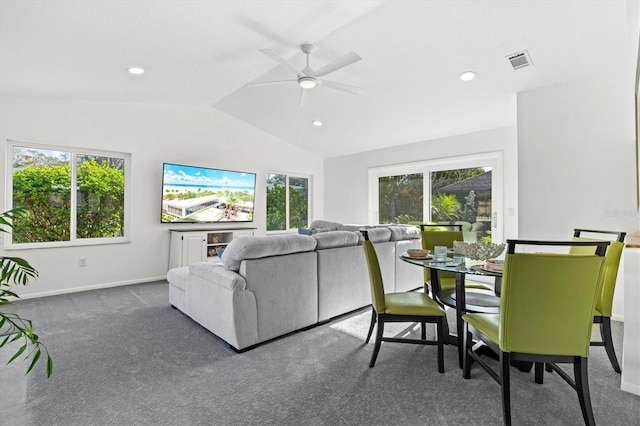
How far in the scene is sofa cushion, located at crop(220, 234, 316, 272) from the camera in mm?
2615

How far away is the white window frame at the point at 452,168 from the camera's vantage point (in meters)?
4.82

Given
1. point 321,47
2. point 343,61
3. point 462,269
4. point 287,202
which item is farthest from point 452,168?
point 462,269

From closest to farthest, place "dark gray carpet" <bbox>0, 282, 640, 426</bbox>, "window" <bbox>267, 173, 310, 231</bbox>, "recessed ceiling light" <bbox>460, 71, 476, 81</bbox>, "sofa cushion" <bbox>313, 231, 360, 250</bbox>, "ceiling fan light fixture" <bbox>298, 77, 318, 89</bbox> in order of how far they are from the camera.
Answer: "dark gray carpet" <bbox>0, 282, 640, 426</bbox>, "sofa cushion" <bbox>313, 231, 360, 250</bbox>, "ceiling fan light fixture" <bbox>298, 77, 318, 89</bbox>, "recessed ceiling light" <bbox>460, 71, 476, 81</bbox>, "window" <bbox>267, 173, 310, 231</bbox>

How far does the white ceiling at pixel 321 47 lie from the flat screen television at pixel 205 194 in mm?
1221

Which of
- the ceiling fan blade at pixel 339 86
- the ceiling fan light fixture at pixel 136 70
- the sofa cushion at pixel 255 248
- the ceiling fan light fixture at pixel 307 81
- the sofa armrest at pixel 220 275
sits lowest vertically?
the sofa armrest at pixel 220 275

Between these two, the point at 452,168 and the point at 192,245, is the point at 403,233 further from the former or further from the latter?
the point at 192,245

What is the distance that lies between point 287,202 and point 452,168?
131 inches

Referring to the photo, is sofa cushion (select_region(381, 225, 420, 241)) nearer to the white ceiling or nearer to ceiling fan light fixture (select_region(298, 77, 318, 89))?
the white ceiling

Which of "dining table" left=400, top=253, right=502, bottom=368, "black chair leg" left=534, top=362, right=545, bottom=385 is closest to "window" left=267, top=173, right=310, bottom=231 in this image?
"dining table" left=400, top=253, right=502, bottom=368

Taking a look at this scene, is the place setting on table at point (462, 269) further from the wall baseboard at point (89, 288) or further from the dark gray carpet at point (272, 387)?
the wall baseboard at point (89, 288)

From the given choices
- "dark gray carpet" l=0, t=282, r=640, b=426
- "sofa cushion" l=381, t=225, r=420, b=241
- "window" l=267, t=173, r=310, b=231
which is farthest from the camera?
"window" l=267, t=173, r=310, b=231

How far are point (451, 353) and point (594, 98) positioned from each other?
3092 mm

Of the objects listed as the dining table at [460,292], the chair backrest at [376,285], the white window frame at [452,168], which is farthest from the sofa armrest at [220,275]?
the white window frame at [452,168]

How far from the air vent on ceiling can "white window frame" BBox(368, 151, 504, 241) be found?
5.48 feet
